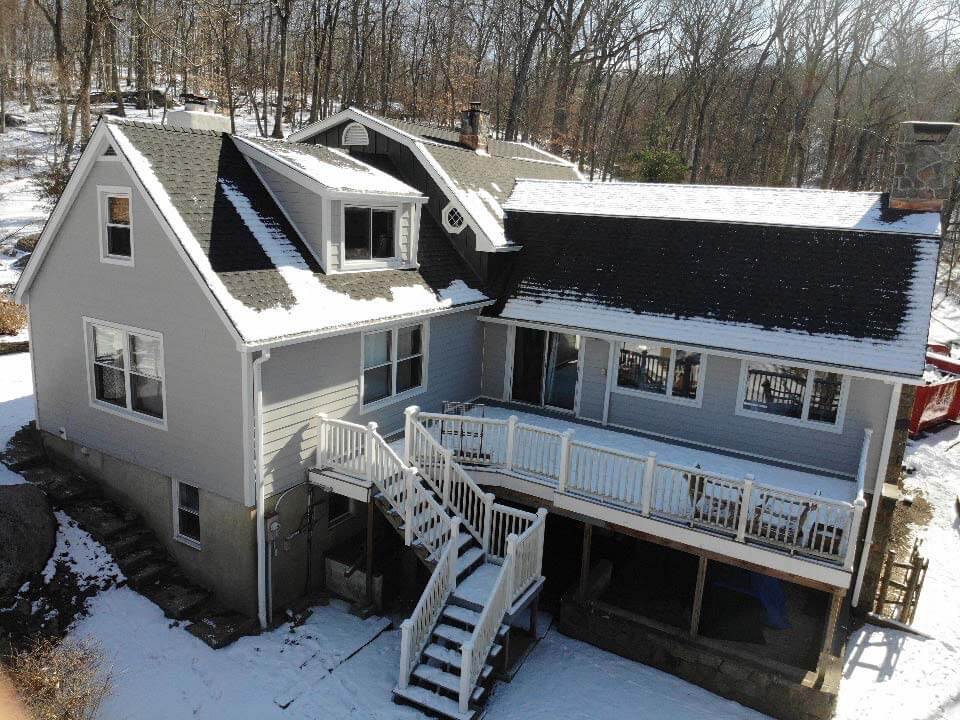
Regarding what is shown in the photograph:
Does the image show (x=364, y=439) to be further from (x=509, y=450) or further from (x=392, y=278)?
(x=392, y=278)

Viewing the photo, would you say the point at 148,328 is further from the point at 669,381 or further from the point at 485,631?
the point at 669,381

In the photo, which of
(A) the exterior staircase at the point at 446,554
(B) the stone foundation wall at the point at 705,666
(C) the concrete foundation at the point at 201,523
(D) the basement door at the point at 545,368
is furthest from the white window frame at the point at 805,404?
(C) the concrete foundation at the point at 201,523

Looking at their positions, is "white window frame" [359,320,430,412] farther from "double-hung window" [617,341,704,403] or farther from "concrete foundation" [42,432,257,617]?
"double-hung window" [617,341,704,403]

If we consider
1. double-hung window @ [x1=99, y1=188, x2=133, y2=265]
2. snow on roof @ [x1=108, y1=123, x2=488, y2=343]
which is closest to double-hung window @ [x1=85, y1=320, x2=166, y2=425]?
double-hung window @ [x1=99, y1=188, x2=133, y2=265]

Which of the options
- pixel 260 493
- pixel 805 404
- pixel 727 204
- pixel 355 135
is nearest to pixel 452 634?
pixel 260 493

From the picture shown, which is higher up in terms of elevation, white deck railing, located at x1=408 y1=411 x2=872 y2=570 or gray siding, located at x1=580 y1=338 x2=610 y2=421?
gray siding, located at x1=580 y1=338 x2=610 y2=421

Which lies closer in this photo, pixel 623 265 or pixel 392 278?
pixel 392 278

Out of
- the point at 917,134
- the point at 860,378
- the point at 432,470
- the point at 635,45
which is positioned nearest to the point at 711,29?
the point at 635,45
